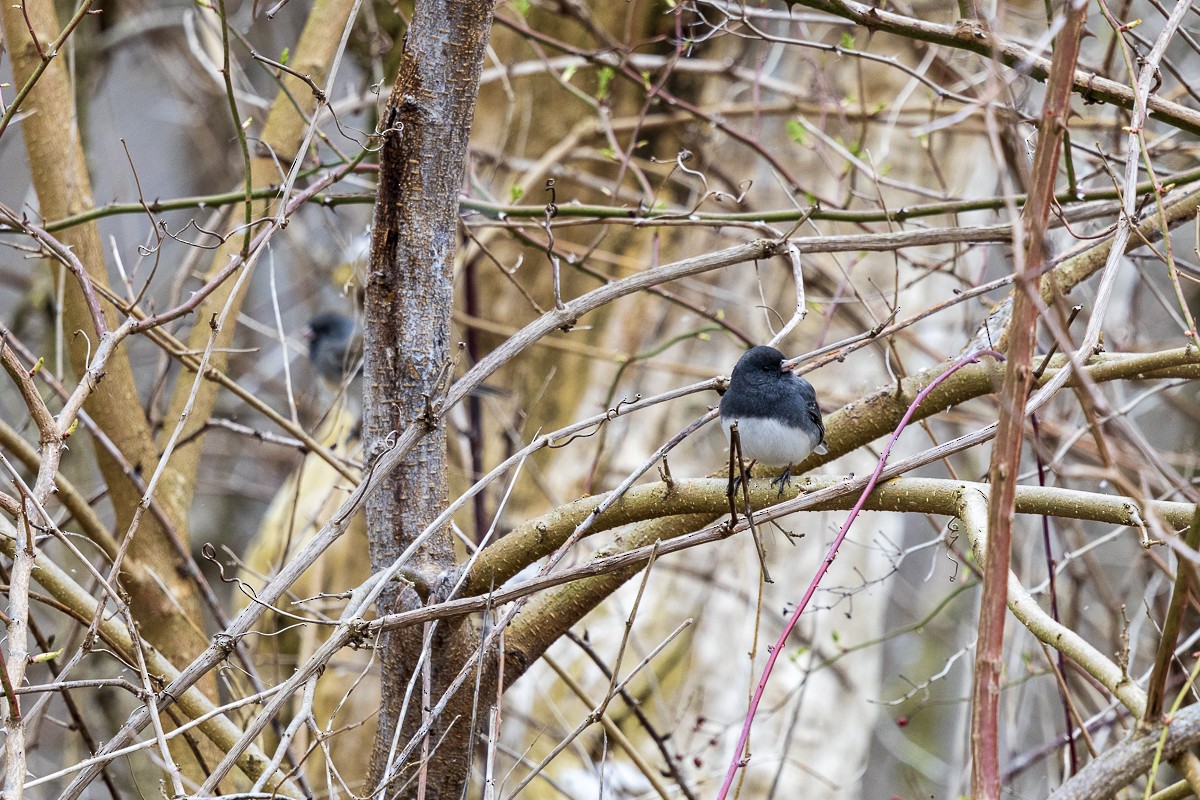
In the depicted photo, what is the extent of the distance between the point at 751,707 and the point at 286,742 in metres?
0.62

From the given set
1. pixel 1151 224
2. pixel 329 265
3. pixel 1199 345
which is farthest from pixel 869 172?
pixel 329 265

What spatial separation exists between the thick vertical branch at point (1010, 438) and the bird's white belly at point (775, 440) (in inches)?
40.1

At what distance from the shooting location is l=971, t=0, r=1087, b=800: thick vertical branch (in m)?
0.96

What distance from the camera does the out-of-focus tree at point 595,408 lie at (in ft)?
4.87

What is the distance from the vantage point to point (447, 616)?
62.2 inches

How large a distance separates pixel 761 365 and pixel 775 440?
0.68 ft

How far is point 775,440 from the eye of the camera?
2.07 m

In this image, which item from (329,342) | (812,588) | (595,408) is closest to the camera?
(812,588)

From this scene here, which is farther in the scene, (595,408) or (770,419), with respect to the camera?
(595,408)

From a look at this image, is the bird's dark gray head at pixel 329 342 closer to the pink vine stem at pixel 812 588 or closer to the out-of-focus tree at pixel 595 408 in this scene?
the out-of-focus tree at pixel 595 408

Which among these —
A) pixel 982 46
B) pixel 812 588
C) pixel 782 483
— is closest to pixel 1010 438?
pixel 812 588

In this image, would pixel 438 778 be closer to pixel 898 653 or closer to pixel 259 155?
pixel 259 155

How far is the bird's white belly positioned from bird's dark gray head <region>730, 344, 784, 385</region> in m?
0.11

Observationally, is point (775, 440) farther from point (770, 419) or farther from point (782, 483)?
point (782, 483)
